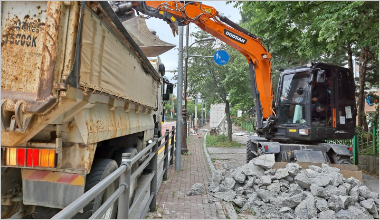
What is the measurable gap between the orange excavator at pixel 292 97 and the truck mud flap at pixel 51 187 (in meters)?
4.71

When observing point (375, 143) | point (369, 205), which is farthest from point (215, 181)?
point (375, 143)

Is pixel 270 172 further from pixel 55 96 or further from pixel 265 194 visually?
pixel 55 96

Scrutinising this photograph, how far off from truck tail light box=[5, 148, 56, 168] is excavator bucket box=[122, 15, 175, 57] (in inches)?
195

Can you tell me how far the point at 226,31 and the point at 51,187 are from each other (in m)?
6.22

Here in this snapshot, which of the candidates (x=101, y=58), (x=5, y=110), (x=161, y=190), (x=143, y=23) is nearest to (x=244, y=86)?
(x=143, y=23)

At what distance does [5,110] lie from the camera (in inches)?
91.7

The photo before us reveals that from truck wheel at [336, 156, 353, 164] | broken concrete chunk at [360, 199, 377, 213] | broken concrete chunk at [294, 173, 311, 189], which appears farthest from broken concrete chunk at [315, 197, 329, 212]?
truck wheel at [336, 156, 353, 164]

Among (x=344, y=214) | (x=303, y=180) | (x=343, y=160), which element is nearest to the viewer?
(x=344, y=214)

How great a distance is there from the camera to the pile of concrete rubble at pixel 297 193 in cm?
431

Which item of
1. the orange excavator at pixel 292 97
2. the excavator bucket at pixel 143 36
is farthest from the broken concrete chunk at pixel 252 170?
the excavator bucket at pixel 143 36

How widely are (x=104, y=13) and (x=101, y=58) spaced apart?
1.64 feet

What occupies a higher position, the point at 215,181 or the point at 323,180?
the point at 323,180

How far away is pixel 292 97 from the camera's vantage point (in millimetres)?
7285

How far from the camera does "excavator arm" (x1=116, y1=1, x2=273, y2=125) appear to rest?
6898 millimetres
